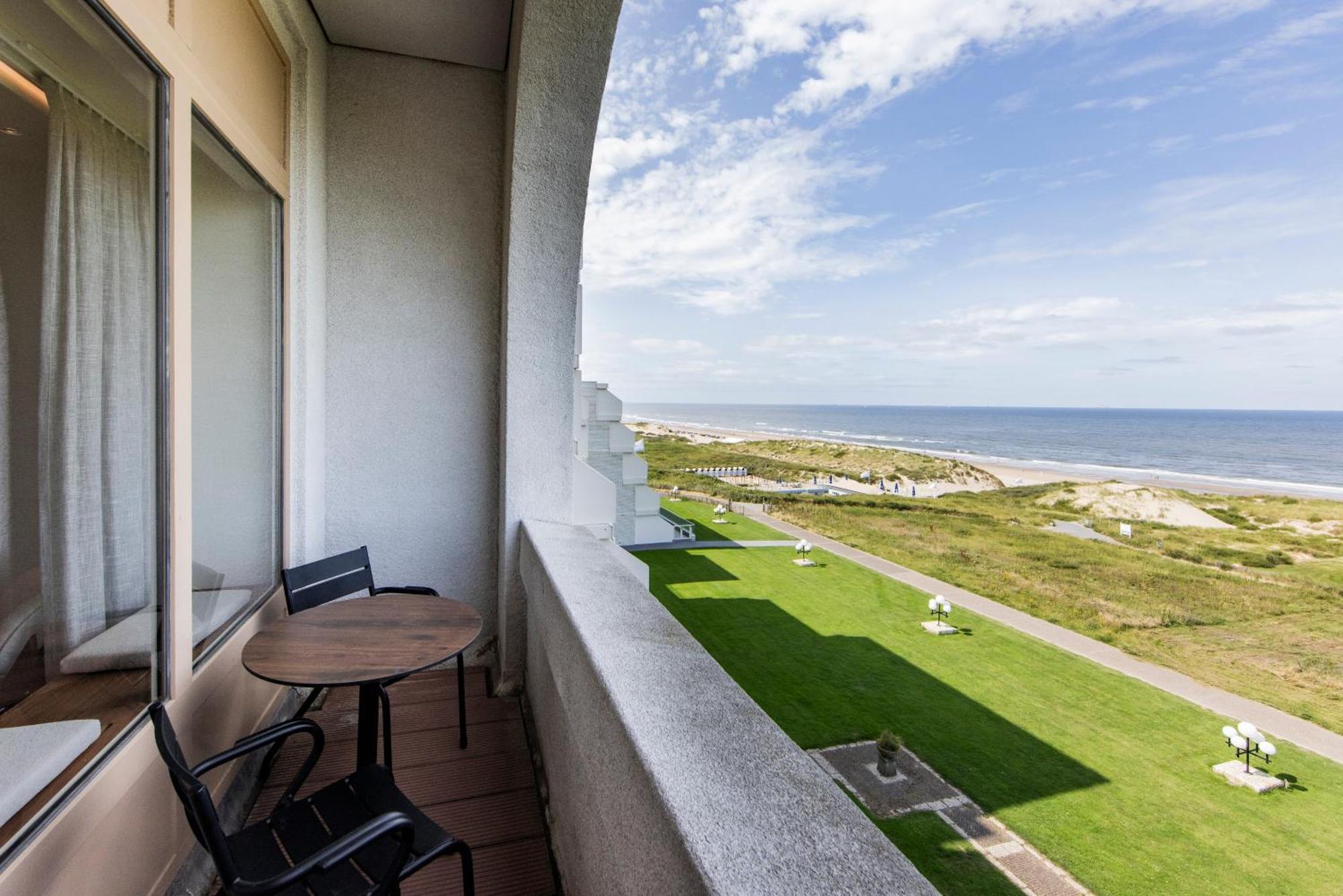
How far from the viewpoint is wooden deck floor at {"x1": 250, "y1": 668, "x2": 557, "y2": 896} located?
4.89ft

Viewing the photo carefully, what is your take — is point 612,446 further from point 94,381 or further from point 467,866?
point 467,866

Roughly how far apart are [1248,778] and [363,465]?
12.0 m

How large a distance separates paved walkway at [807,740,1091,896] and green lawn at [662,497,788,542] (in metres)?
12.0

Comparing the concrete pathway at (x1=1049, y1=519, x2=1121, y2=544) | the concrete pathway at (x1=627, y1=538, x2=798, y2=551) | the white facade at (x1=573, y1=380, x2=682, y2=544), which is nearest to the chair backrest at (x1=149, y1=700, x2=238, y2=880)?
the white facade at (x1=573, y1=380, x2=682, y2=544)

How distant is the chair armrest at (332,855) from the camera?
33.1 inches

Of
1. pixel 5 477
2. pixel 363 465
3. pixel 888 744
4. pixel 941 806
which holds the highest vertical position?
pixel 5 477

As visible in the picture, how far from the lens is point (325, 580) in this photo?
2.08 m

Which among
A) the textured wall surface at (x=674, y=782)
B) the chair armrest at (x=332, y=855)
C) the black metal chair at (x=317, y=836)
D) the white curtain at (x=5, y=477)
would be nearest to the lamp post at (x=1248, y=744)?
the textured wall surface at (x=674, y=782)

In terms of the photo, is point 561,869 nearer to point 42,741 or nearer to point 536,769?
point 536,769

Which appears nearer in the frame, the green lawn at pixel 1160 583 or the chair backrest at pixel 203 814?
the chair backrest at pixel 203 814

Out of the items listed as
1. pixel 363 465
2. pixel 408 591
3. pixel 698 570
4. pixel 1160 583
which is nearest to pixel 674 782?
pixel 408 591

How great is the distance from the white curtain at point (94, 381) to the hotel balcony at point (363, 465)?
0.4 inches

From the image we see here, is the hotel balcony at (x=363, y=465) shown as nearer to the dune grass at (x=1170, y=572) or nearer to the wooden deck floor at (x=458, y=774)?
the wooden deck floor at (x=458, y=774)

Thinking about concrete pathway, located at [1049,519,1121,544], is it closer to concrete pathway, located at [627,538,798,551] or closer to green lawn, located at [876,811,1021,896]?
concrete pathway, located at [627,538,798,551]
